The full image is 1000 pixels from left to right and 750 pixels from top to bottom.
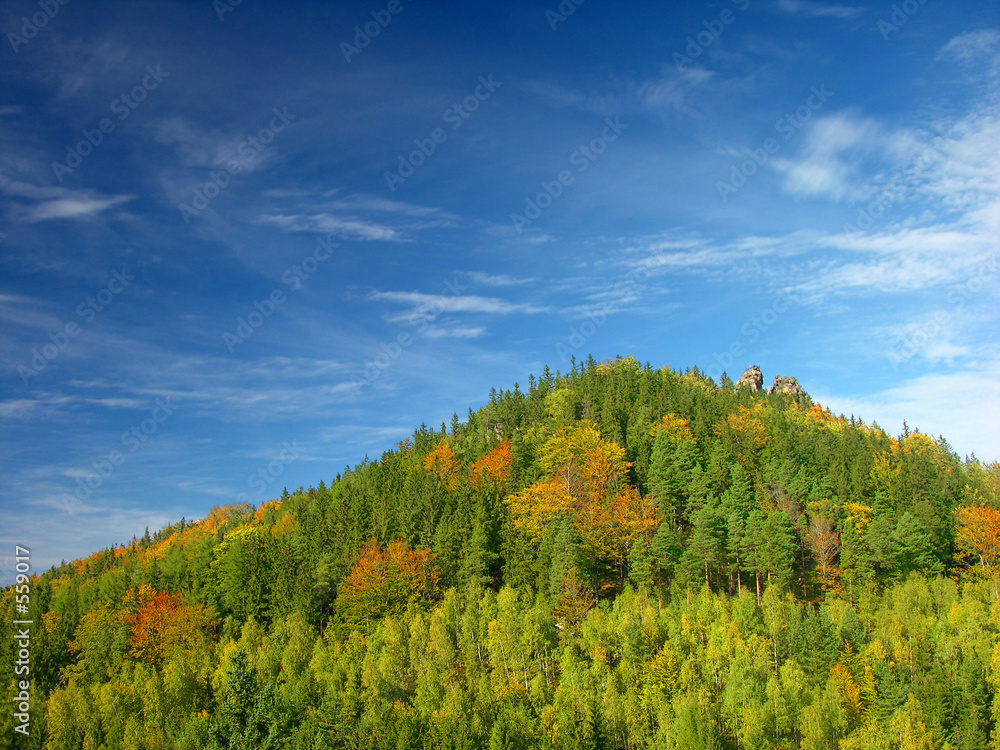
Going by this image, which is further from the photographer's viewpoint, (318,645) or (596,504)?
(596,504)

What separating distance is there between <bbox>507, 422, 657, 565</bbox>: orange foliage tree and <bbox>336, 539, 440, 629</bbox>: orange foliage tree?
13263 mm

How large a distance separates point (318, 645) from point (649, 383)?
89.3 m

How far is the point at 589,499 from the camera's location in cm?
9019

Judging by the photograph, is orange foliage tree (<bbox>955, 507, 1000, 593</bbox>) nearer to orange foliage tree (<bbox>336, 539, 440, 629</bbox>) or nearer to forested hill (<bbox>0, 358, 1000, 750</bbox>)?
forested hill (<bbox>0, 358, 1000, 750</bbox>)

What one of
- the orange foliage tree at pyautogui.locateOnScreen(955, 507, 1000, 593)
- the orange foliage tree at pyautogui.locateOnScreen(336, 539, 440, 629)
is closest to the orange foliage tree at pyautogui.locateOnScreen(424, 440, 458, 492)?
the orange foliage tree at pyautogui.locateOnScreen(336, 539, 440, 629)

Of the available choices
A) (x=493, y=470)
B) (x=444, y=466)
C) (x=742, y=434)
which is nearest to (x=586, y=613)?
(x=493, y=470)

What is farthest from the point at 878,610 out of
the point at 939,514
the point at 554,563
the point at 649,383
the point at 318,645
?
the point at 649,383

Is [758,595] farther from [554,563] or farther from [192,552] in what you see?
[192,552]

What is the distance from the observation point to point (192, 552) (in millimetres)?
137625

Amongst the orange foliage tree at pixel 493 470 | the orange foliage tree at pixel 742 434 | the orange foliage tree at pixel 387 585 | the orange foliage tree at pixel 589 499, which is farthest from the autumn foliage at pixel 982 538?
the orange foliage tree at pixel 387 585

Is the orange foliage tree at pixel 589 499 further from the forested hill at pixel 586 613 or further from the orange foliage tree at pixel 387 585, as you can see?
the orange foliage tree at pixel 387 585

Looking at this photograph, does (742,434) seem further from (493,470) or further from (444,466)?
(444,466)

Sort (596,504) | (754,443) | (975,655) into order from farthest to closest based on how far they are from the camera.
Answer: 1. (754,443)
2. (596,504)
3. (975,655)

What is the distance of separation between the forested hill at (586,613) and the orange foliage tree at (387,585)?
28cm
